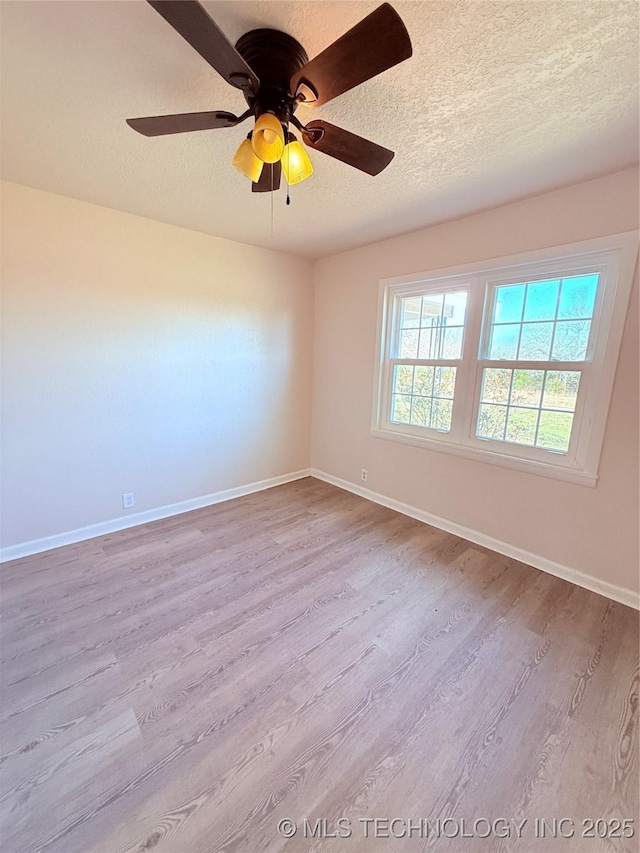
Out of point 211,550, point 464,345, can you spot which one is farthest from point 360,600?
point 464,345

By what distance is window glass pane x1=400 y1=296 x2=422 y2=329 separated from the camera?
3033 mm

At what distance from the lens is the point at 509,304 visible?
246 centimetres

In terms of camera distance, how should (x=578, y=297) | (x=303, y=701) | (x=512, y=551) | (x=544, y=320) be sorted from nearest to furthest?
1. (x=303, y=701)
2. (x=578, y=297)
3. (x=544, y=320)
4. (x=512, y=551)

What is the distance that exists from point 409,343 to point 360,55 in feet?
7.55

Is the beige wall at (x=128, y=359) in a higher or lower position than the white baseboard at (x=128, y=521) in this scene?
higher

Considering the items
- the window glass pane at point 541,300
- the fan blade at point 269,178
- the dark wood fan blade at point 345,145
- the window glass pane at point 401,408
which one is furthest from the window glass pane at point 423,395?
the fan blade at point 269,178

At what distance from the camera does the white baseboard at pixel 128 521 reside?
7.88 feet

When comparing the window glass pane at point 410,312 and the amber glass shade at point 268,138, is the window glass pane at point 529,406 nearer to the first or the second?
the window glass pane at point 410,312

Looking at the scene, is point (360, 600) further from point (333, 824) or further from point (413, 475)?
point (413, 475)

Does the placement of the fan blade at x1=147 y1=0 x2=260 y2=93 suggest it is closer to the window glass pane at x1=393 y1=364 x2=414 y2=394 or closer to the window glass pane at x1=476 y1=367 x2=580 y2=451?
the window glass pane at x1=476 y1=367 x2=580 y2=451

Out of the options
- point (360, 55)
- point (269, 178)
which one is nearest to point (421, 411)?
point (269, 178)

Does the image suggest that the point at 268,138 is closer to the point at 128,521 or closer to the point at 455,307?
the point at 455,307

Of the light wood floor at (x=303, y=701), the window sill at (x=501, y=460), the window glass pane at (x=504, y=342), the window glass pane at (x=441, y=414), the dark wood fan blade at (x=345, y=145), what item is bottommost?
the light wood floor at (x=303, y=701)

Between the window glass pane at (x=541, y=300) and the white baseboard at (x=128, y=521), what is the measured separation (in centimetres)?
281
